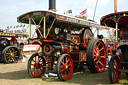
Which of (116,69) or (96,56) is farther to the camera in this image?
(96,56)

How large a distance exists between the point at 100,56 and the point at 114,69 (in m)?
2.31

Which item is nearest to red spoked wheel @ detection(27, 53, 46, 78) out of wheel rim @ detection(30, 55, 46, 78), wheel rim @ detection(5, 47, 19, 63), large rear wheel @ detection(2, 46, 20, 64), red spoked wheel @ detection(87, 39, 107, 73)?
wheel rim @ detection(30, 55, 46, 78)

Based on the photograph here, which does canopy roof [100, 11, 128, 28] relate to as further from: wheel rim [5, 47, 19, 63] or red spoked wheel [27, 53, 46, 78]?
wheel rim [5, 47, 19, 63]

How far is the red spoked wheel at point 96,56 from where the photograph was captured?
21.2 ft

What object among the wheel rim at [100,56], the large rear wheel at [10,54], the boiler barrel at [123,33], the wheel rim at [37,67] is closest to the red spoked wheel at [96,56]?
the wheel rim at [100,56]

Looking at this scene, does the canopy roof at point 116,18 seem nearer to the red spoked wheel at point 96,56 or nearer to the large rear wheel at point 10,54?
the red spoked wheel at point 96,56

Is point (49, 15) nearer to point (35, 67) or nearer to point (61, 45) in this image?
point (61, 45)

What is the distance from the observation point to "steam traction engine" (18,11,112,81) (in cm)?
562

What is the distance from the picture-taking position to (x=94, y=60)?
6668 millimetres

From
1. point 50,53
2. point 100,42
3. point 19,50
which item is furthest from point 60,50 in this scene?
point 19,50

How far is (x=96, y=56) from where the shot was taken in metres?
6.80

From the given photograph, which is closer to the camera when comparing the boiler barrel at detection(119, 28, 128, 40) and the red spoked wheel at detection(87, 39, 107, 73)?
the red spoked wheel at detection(87, 39, 107, 73)

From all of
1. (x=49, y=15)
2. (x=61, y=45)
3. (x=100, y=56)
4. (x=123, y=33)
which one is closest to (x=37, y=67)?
(x=61, y=45)

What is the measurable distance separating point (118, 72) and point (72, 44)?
7.70 feet
